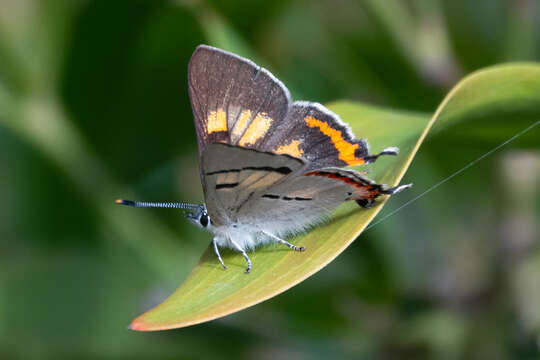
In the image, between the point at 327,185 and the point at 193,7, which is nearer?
the point at 327,185

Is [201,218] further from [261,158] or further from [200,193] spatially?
[200,193]

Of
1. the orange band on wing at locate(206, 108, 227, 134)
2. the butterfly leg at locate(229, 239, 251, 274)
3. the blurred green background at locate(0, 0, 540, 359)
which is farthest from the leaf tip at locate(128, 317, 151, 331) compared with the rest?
the blurred green background at locate(0, 0, 540, 359)

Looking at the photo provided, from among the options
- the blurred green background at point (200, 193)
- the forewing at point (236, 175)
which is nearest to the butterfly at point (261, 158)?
the forewing at point (236, 175)

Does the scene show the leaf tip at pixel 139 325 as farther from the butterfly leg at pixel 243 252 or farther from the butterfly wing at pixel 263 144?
the butterfly wing at pixel 263 144

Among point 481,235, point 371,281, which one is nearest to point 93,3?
point 371,281

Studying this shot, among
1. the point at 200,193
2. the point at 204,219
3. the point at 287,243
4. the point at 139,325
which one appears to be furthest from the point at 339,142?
the point at 200,193

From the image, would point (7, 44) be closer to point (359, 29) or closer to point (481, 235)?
point (359, 29)
